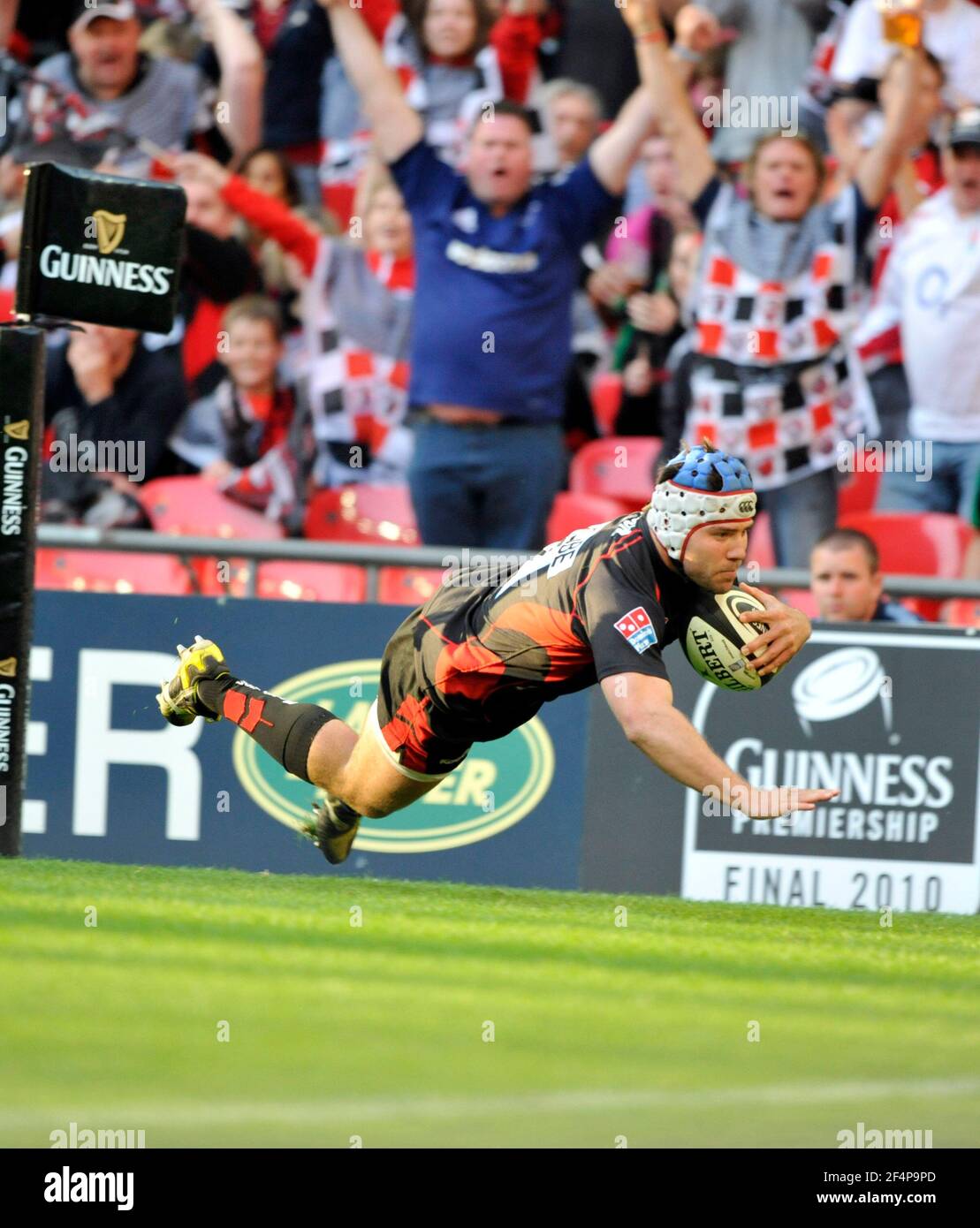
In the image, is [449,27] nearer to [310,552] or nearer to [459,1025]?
[310,552]

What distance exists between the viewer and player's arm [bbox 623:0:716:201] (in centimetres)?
1235

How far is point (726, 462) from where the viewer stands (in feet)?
25.6

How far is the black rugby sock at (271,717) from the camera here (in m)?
8.93

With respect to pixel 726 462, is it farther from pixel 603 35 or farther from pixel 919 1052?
pixel 603 35

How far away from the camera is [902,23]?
1255cm

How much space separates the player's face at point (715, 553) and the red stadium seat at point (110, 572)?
423 centimetres

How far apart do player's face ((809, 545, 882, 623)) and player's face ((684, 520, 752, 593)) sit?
9.69 ft

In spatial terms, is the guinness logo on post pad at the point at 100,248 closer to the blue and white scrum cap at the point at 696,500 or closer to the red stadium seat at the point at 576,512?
the blue and white scrum cap at the point at 696,500

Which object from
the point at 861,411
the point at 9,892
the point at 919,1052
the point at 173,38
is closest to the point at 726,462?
the point at 919,1052

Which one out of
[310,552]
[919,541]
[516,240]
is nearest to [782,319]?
[919,541]
